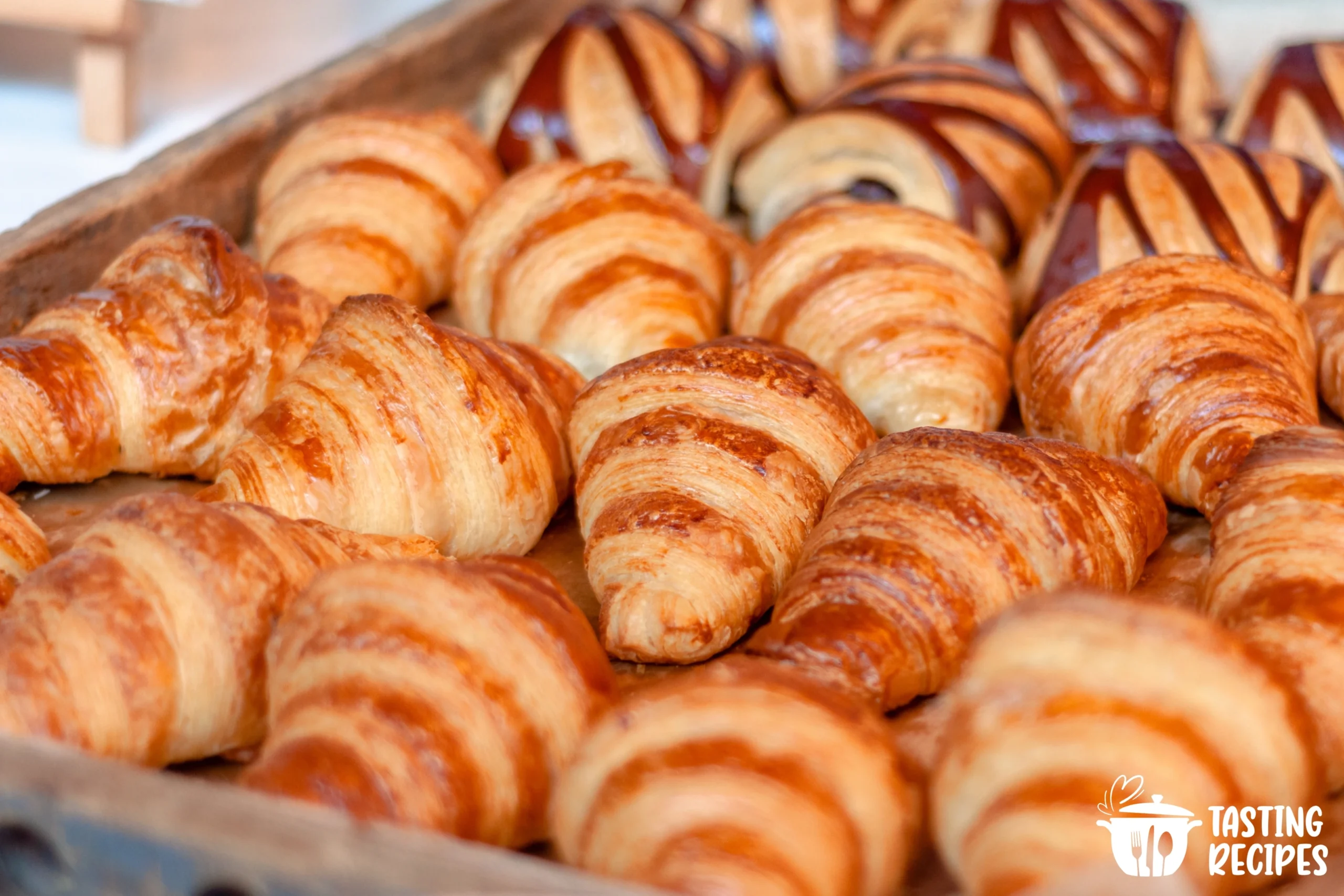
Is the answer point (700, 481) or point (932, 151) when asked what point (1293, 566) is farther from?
Result: point (932, 151)

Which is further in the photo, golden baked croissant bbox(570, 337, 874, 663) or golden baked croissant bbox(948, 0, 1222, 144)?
golden baked croissant bbox(948, 0, 1222, 144)

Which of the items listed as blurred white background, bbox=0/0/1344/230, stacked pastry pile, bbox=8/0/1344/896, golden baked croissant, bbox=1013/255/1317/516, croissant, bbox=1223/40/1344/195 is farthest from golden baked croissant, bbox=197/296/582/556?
croissant, bbox=1223/40/1344/195

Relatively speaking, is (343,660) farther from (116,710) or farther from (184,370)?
(184,370)

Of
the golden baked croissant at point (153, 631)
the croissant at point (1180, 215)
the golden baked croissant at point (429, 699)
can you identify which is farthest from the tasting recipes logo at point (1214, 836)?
the croissant at point (1180, 215)

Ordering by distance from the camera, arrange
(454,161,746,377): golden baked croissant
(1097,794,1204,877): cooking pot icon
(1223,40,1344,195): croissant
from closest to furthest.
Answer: (1097,794,1204,877): cooking pot icon → (454,161,746,377): golden baked croissant → (1223,40,1344,195): croissant

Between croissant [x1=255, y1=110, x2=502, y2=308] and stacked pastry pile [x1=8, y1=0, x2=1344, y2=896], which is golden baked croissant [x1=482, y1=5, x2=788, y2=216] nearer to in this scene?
stacked pastry pile [x1=8, y1=0, x2=1344, y2=896]

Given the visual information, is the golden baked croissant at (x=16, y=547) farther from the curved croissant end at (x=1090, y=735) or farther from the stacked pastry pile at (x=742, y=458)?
the curved croissant end at (x=1090, y=735)

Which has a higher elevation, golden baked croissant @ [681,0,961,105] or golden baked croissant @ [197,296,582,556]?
golden baked croissant @ [681,0,961,105]
